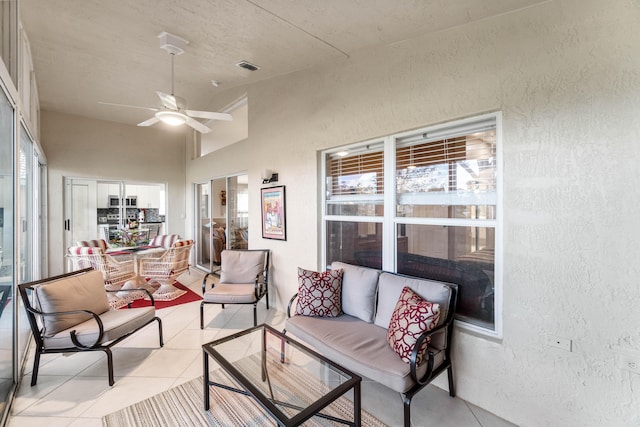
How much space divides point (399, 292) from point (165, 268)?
148 inches

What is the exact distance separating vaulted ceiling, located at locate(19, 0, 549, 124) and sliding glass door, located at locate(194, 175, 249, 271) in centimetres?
187

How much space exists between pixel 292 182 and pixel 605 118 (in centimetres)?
288

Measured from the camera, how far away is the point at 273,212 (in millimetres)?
4004

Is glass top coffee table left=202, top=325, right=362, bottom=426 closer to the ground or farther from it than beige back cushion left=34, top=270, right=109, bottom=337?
closer to the ground

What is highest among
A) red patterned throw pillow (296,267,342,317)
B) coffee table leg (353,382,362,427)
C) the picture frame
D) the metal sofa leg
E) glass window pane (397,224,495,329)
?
the picture frame

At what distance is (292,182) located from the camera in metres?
3.66

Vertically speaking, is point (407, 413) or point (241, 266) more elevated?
point (241, 266)

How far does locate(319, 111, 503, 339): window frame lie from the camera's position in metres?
1.99

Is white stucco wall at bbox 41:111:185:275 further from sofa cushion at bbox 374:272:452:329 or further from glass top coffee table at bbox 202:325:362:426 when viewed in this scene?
sofa cushion at bbox 374:272:452:329

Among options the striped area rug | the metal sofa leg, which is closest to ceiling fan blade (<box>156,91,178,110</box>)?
the striped area rug

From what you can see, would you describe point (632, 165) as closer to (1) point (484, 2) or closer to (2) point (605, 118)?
(2) point (605, 118)

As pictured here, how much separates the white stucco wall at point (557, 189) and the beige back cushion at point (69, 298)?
3.23 m

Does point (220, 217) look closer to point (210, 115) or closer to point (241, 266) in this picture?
point (241, 266)

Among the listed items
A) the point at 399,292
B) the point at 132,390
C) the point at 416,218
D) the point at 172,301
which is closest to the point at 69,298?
the point at 132,390
